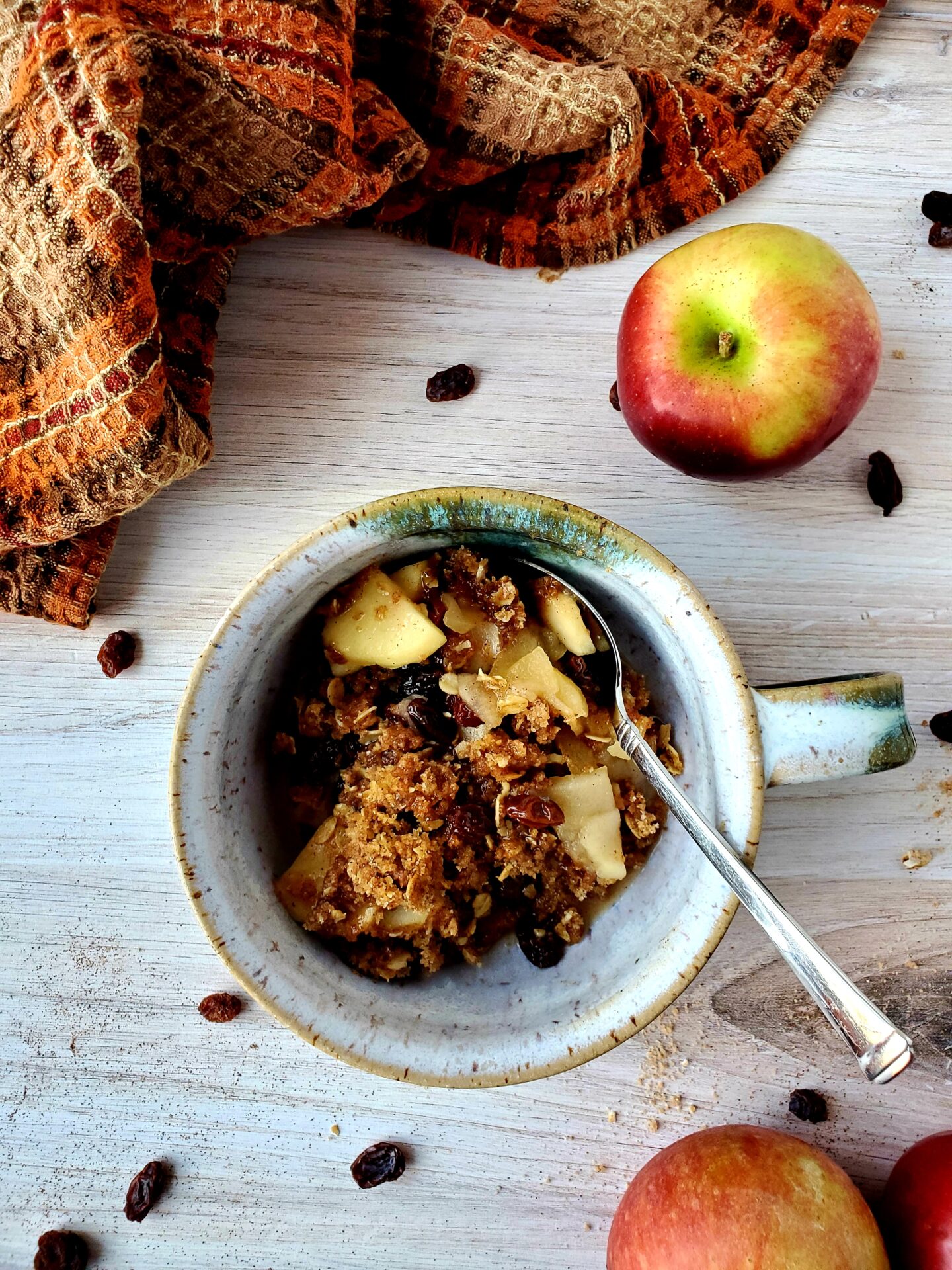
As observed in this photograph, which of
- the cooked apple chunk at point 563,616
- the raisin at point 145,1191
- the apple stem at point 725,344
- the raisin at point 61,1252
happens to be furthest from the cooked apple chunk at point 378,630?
the raisin at point 61,1252

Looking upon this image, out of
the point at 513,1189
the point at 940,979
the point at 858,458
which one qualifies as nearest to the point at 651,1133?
the point at 513,1189

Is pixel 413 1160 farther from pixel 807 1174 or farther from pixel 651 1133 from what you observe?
pixel 807 1174

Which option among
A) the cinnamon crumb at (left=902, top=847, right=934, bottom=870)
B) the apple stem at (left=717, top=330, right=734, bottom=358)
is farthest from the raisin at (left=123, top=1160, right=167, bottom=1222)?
the apple stem at (left=717, top=330, right=734, bottom=358)

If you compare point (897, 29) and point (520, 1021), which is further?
point (897, 29)

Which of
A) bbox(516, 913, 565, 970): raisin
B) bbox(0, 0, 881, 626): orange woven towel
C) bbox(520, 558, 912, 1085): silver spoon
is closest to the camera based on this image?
bbox(520, 558, 912, 1085): silver spoon

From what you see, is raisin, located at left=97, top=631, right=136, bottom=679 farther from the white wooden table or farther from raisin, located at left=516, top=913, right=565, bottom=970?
raisin, located at left=516, top=913, right=565, bottom=970

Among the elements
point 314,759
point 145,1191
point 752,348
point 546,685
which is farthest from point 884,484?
point 145,1191
